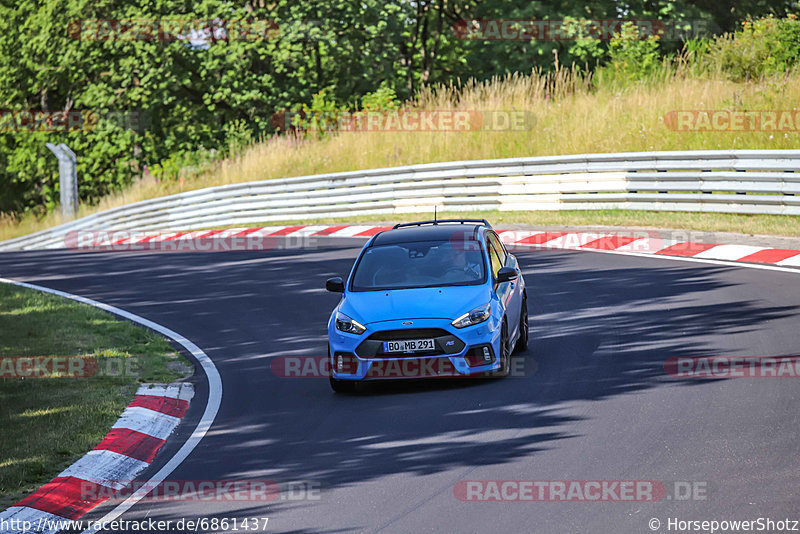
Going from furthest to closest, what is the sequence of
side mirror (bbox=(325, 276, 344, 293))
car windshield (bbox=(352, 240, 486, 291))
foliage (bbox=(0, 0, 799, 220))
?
foliage (bbox=(0, 0, 799, 220)), side mirror (bbox=(325, 276, 344, 293)), car windshield (bbox=(352, 240, 486, 291))

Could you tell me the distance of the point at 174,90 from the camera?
151ft

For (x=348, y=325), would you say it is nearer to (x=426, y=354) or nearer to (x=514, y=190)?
(x=426, y=354)

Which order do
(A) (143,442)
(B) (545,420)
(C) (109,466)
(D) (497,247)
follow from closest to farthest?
(C) (109,466)
(B) (545,420)
(A) (143,442)
(D) (497,247)

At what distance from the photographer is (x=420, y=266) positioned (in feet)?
38.6

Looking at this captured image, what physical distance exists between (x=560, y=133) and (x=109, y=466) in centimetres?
2162

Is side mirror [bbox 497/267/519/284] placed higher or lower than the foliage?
lower

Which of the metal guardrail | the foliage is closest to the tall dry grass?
the metal guardrail

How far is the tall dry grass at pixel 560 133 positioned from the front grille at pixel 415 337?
15.8 m

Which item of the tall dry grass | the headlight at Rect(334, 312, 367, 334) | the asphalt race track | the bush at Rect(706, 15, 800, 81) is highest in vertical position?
the bush at Rect(706, 15, 800, 81)

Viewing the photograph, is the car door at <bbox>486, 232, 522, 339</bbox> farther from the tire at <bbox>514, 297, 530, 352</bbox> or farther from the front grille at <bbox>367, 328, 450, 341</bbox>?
the front grille at <bbox>367, 328, 450, 341</bbox>

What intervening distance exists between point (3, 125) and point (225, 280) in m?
36.9

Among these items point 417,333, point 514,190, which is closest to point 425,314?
point 417,333

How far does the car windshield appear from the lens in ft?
37.8

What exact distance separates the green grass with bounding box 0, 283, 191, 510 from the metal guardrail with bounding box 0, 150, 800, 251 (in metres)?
11.6
